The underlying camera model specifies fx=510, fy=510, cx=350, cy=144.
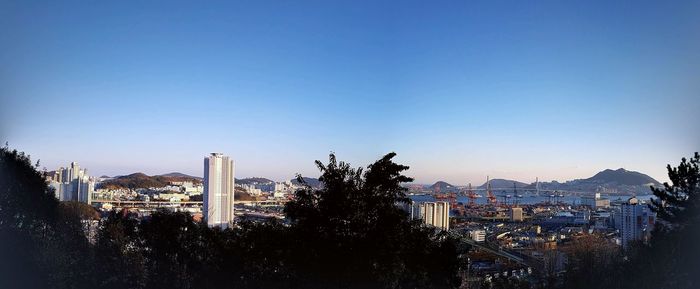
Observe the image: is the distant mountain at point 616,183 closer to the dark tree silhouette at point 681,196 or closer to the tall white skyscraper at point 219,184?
the tall white skyscraper at point 219,184

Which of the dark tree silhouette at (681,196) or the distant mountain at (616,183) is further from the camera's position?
the distant mountain at (616,183)

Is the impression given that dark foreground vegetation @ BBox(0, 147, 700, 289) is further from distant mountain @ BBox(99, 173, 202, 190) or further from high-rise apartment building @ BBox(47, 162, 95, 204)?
distant mountain @ BBox(99, 173, 202, 190)

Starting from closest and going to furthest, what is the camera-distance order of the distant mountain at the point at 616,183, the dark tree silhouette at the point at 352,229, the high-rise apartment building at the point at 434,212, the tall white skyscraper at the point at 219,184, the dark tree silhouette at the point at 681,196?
the dark tree silhouette at the point at 352,229
the dark tree silhouette at the point at 681,196
the tall white skyscraper at the point at 219,184
the high-rise apartment building at the point at 434,212
the distant mountain at the point at 616,183

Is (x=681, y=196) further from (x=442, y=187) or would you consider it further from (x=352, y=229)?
(x=442, y=187)

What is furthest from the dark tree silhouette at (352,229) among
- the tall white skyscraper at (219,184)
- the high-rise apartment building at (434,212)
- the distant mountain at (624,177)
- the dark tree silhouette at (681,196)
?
the distant mountain at (624,177)

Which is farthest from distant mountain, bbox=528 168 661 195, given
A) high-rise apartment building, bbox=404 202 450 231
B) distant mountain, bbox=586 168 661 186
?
high-rise apartment building, bbox=404 202 450 231

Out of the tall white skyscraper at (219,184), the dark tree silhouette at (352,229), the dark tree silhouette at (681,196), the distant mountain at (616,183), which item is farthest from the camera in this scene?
the distant mountain at (616,183)

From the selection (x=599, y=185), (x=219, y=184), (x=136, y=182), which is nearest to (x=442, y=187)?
(x=599, y=185)
